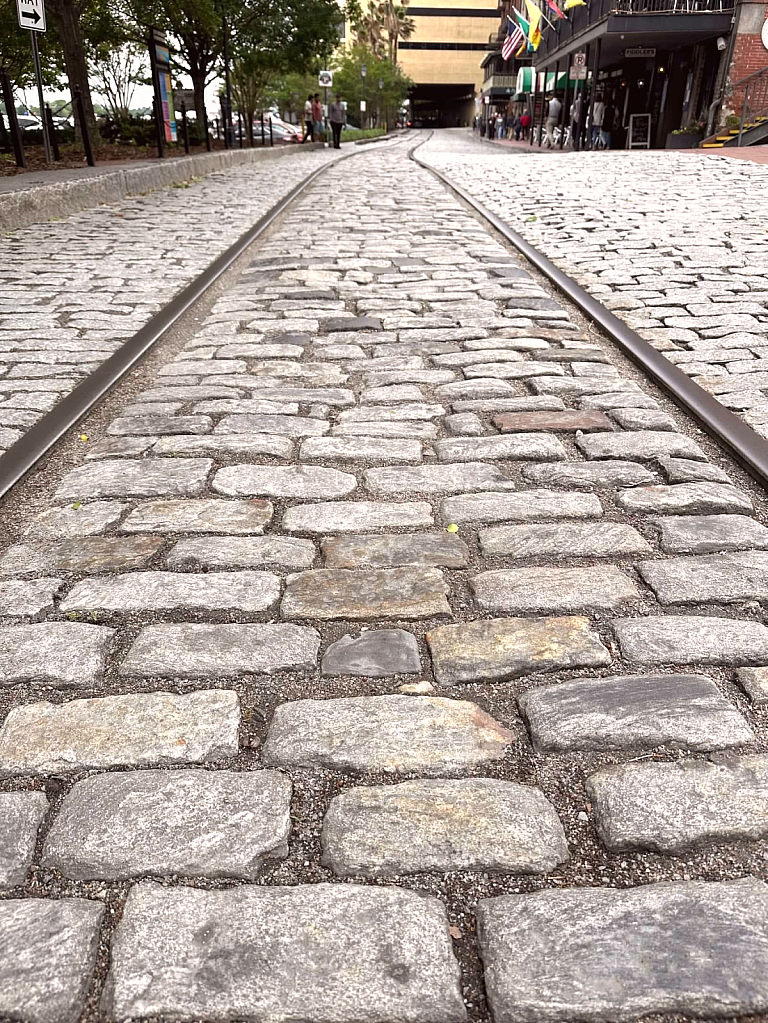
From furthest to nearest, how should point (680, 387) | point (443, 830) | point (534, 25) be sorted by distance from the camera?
point (534, 25) → point (680, 387) → point (443, 830)

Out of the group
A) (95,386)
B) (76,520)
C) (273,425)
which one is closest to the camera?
(76,520)

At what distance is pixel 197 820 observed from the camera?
1.57m

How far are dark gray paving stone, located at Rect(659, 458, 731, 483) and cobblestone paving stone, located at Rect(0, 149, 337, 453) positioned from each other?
1.93 m

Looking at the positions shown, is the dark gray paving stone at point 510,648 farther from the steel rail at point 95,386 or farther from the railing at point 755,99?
the railing at point 755,99

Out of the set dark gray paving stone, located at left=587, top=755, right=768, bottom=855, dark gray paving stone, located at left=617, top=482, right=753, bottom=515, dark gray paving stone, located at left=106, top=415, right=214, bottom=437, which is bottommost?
dark gray paving stone, located at left=106, top=415, right=214, bottom=437

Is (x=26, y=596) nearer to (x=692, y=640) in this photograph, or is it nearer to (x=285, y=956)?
(x=285, y=956)

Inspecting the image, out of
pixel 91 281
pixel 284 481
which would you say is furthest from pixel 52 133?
pixel 284 481

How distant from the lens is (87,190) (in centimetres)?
1123

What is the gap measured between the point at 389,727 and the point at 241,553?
945 millimetres

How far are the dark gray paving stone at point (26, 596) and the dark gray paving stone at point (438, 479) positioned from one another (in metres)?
1.13

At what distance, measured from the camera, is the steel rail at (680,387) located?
3244 millimetres

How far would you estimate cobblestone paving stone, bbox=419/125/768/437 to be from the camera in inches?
183

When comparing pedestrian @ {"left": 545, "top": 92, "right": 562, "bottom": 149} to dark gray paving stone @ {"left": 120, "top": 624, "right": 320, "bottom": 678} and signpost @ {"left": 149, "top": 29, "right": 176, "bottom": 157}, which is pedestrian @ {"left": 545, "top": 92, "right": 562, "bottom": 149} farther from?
Answer: dark gray paving stone @ {"left": 120, "top": 624, "right": 320, "bottom": 678}

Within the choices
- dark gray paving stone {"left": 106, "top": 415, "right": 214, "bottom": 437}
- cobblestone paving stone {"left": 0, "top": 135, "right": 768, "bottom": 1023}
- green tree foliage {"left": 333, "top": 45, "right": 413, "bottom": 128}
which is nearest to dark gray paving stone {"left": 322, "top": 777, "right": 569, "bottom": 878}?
cobblestone paving stone {"left": 0, "top": 135, "right": 768, "bottom": 1023}
